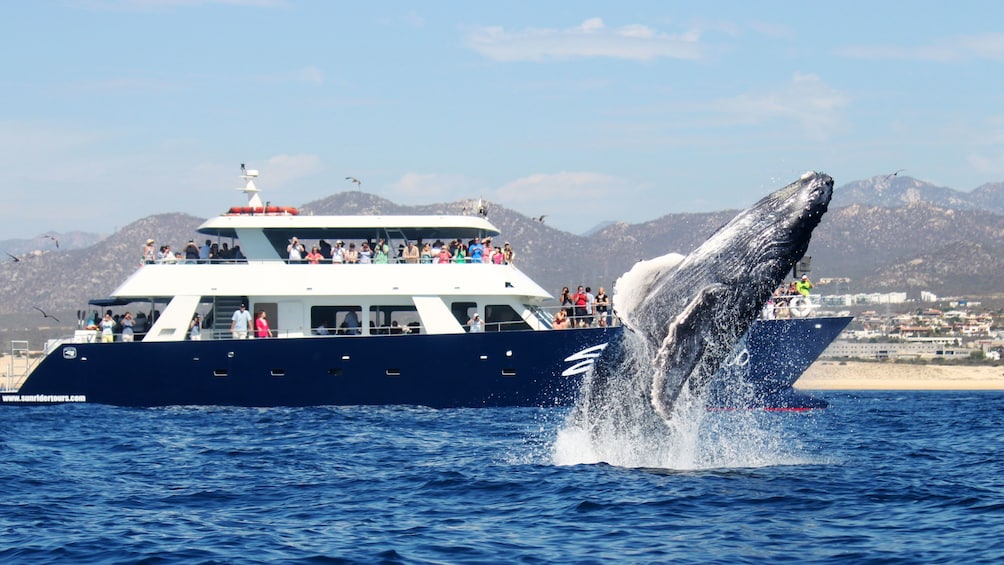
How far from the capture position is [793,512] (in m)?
10.8

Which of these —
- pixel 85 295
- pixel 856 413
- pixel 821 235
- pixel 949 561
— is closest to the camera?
pixel 949 561

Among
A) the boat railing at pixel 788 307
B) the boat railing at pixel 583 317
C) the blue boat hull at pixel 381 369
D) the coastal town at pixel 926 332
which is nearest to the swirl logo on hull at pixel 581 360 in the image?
the blue boat hull at pixel 381 369

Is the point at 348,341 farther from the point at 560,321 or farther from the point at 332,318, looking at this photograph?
the point at 560,321

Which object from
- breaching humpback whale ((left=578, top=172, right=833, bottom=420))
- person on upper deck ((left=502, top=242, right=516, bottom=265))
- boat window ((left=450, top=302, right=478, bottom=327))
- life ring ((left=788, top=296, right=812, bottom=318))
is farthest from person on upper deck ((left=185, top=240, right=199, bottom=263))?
breaching humpback whale ((left=578, top=172, right=833, bottom=420))

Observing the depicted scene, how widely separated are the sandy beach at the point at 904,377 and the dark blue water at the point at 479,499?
132 feet

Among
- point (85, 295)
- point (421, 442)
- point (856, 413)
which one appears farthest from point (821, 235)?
point (421, 442)

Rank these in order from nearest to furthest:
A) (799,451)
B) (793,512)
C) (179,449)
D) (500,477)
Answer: (793,512) → (500,477) → (799,451) → (179,449)

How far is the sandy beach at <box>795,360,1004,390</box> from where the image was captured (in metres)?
58.0

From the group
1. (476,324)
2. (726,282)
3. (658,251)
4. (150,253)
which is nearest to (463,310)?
(476,324)

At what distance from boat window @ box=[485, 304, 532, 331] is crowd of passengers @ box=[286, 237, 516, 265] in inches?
40.9

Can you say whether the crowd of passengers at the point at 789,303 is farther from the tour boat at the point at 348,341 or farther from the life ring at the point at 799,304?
the tour boat at the point at 348,341

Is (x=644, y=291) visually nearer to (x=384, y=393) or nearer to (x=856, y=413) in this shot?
(x=384, y=393)

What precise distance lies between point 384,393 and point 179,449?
8.55 m

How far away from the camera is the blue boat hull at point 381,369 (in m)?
25.2
